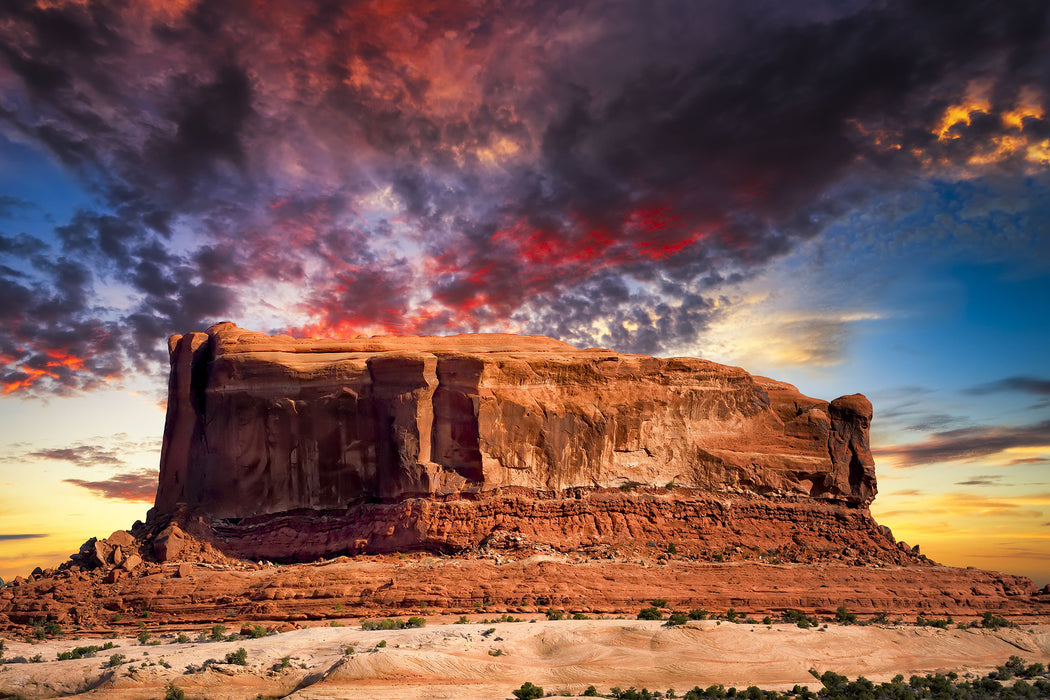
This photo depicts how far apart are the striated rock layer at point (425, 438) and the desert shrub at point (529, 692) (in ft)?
25.1

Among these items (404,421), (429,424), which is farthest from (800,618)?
(404,421)

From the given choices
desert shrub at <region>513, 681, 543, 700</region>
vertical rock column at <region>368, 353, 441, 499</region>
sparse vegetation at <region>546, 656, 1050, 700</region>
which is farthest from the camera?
vertical rock column at <region>368, 353, 441, 499</region>

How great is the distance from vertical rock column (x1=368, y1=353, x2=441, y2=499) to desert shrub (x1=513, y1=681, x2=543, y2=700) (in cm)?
931

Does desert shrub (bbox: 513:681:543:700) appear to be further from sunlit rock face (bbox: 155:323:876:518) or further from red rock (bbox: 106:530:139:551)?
red rock (bbox: 106:530:139:551)

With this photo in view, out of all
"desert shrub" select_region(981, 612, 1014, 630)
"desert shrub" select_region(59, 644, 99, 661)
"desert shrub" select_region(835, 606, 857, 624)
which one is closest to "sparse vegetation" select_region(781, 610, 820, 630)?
"desert shrub" select_region(835, 606, 857, 624)

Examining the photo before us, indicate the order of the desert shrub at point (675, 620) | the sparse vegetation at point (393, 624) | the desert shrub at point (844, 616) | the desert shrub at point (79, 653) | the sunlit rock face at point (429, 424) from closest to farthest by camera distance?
the desert shrub at point (79, 653)
the desert shrub at point (675, 620)
the sparse vegetation at point (393, 624)
the desert shrub at point (844, 616)
the sunlit rock face at point (429, 424)

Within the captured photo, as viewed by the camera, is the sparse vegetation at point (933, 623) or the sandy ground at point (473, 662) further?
the sparse vegetation at point (933, 623)

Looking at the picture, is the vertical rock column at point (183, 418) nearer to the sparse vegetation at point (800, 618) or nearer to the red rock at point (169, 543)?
the red rock at point (169, 543)

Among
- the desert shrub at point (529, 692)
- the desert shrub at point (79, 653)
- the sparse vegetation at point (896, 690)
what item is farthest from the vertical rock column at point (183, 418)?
the sparse vegetation at point (896, 690)

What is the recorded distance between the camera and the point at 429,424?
93.1 ft

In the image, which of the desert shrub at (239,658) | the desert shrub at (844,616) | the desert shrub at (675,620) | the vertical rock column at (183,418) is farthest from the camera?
the vertical rock column at (183,418)

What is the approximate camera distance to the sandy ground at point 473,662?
1964 centimetres

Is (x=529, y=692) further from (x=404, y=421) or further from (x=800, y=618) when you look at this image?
(x=404, y=421)

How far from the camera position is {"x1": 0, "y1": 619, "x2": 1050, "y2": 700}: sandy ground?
19641mm
